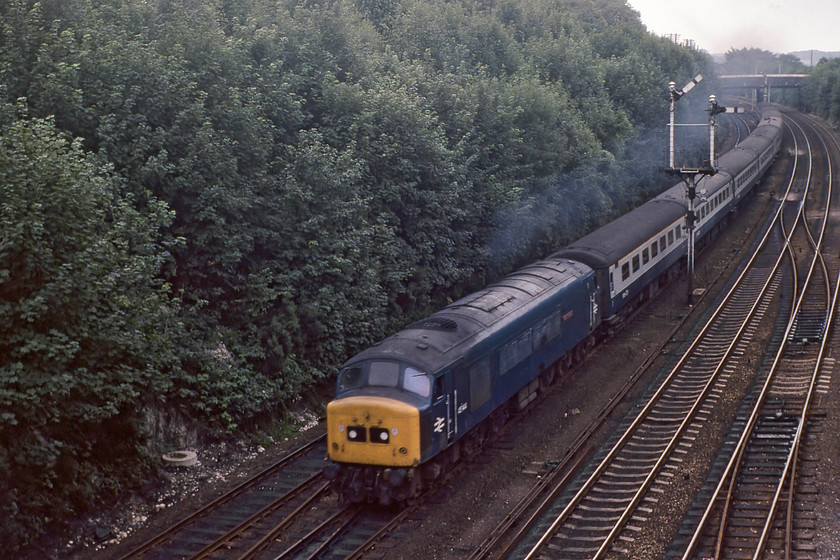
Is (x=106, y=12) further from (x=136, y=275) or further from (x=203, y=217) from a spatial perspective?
(x=136, y=275)

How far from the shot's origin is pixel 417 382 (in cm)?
1501

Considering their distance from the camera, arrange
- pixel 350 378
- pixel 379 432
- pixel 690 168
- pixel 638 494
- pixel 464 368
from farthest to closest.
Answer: pixel 690 168 → pixel 464 368 → pixel 350 378 → pixel 638 494 → pixel 379 432

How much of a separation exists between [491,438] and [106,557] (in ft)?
28.3

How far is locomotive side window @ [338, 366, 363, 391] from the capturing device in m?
15.5

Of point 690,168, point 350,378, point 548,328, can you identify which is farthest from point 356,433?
point 690,168

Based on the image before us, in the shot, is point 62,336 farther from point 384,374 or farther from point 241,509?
point 384,374

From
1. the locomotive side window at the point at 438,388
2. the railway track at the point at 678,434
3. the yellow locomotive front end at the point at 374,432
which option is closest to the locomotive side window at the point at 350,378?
the yellow locomotive front end at the point at 374,432

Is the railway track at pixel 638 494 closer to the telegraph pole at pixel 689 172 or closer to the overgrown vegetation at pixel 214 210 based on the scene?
the overgrown vegetation at pixel 214 210

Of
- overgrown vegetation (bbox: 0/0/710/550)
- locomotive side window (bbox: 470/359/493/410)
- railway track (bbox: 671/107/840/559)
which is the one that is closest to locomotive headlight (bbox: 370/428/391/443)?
locomotive side window (bbox: 470/359/493/410)

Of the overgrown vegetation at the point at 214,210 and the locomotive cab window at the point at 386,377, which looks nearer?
the overgrown vegetation at the point at 214,210

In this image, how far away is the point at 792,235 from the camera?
41.0m

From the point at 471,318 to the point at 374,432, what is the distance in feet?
13.1

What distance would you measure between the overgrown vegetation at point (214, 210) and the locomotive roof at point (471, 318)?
385 cm

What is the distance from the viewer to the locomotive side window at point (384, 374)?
1516 centimetres
